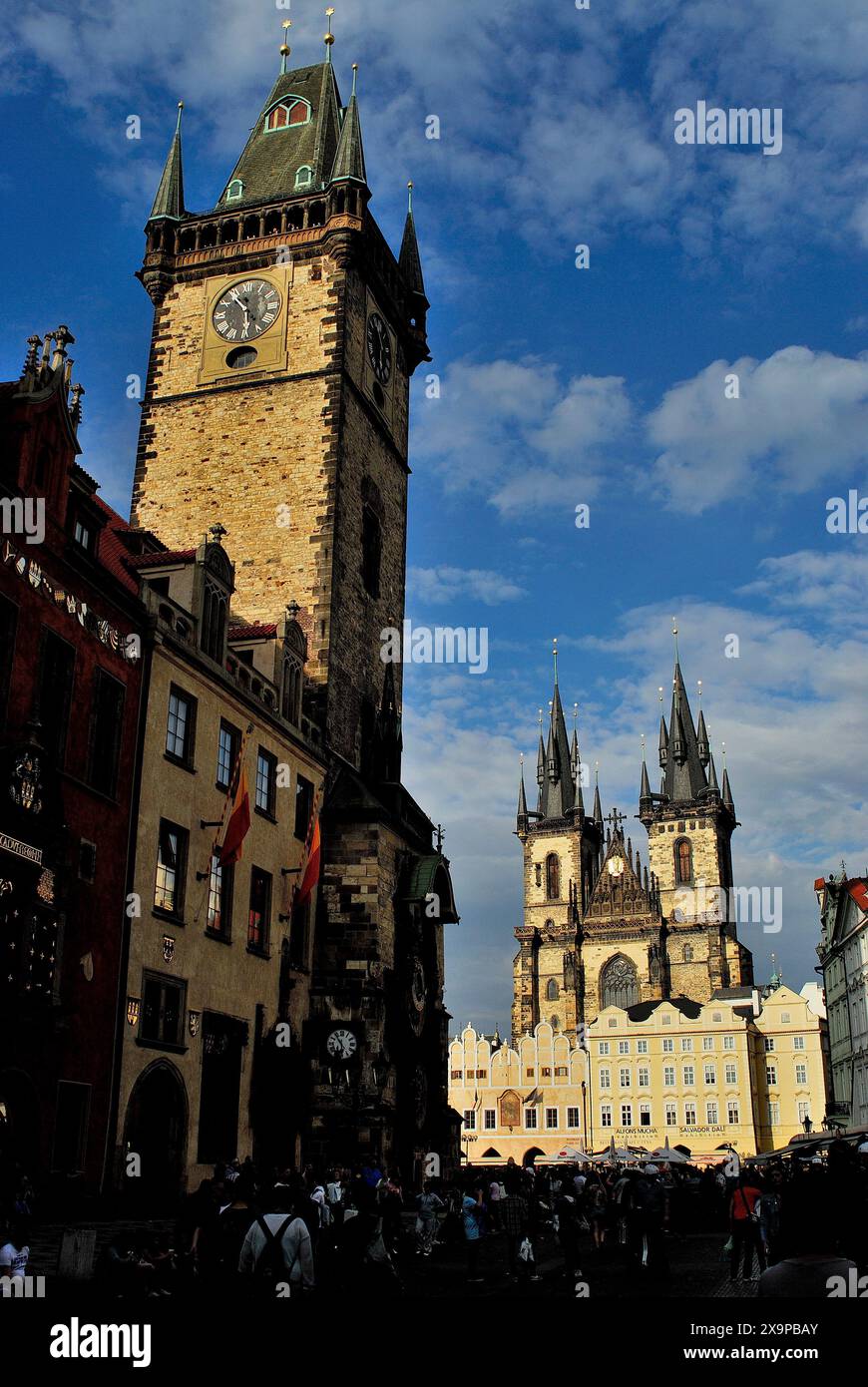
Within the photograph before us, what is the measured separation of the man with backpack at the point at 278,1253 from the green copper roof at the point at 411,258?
38085mm

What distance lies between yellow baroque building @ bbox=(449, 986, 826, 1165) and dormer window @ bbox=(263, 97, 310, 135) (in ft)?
233

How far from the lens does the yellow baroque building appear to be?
298 feet

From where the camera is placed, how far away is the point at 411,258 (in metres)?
43.2

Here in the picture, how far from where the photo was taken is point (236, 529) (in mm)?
34250

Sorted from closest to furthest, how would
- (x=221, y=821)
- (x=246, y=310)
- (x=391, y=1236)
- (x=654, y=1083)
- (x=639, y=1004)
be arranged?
(x=391, y=1236), (x=221, y=821), (x=246, y=310), (x=654, y=1083), (x=639, y=1004)

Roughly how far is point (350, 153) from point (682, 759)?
90780 millimetres

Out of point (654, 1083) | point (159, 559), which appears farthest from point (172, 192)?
point (654, 1083)

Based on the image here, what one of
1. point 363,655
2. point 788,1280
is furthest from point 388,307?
point 788,1280

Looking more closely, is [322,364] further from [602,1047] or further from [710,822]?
[710,822]

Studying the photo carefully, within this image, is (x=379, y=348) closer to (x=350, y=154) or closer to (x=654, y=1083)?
(x=350, y=154)

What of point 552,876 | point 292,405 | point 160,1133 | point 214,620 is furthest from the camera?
point 552,876

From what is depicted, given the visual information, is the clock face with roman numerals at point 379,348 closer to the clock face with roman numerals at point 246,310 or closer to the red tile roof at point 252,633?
the clock face with roman numerals at point 246,310

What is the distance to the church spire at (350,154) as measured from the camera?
37000mm

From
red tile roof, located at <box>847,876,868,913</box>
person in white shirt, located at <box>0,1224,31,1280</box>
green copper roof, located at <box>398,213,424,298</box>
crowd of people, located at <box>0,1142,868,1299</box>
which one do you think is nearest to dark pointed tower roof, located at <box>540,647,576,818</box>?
red tile roof, located at <box>847,876,868,913</box>
